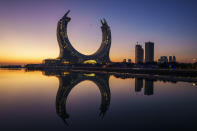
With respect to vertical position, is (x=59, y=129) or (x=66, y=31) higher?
(x=66, y=31)

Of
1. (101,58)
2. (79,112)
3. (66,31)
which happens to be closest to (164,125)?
(79,112)

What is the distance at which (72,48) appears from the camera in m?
73.7

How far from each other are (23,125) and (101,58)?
8028 centimetres

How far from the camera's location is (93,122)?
17.9 feet

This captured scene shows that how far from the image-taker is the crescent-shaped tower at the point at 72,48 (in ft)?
228

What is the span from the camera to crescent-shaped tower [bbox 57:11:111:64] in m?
69.6

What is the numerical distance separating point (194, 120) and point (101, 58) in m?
79.7

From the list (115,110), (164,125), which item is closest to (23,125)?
(115,110)

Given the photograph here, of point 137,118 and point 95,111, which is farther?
point 95,111

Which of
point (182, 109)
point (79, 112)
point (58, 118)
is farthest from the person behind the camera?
point (182, 109)

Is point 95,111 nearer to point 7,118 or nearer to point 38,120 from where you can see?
point 38,120

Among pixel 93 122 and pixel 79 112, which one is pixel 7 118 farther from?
pixel 93 122

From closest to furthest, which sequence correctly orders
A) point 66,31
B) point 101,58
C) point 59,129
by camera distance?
point 59,129 → point 66,31 → point 101,58

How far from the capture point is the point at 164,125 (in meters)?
5.15
